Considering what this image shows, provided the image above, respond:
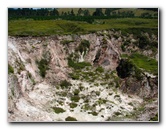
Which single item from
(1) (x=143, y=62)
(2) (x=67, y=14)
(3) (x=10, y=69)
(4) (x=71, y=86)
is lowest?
(4) (x=71, y=86)

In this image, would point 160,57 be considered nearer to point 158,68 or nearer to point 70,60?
point 158,68

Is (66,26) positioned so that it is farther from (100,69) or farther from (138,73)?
(138,73)

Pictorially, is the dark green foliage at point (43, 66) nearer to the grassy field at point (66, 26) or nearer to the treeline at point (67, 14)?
the grassy field at point (66, 26)

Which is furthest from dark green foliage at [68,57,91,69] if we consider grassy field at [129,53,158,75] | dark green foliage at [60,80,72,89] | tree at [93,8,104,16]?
tree at [93,8,104,16]

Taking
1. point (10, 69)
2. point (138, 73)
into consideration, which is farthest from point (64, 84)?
point (138, 73)
